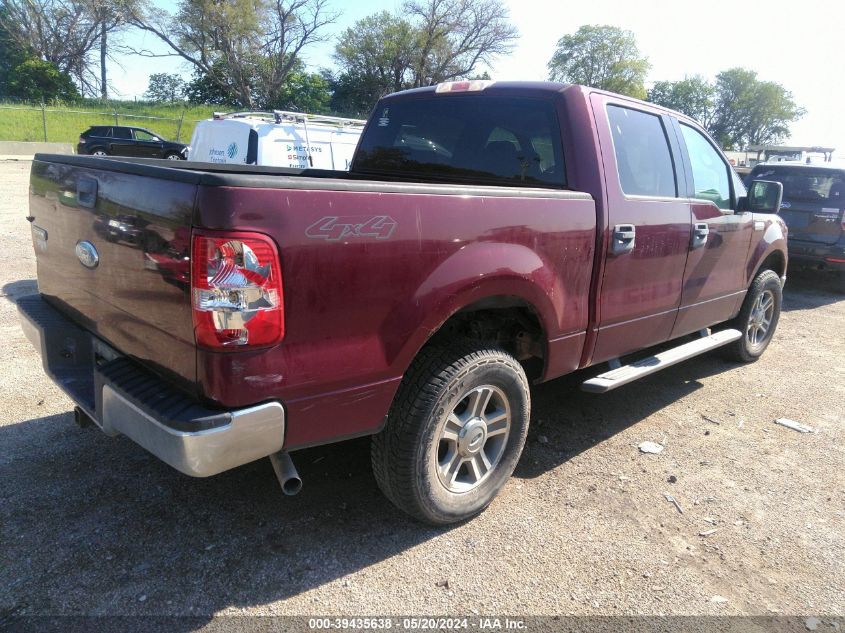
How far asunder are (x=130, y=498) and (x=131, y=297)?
1.18 m

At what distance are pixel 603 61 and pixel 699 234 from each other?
271ft

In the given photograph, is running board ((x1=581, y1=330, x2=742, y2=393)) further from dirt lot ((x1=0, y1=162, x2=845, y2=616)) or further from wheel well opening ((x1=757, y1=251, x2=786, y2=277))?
wheel well opening ((x1=757, y1=251, x2=786, y2=277))

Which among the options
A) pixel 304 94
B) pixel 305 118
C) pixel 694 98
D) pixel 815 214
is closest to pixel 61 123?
pixel 304 94

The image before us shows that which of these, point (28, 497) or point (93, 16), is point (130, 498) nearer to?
point (28, 497)

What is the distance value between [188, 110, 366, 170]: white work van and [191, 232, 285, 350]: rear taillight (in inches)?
300

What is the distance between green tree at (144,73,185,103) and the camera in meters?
51.4

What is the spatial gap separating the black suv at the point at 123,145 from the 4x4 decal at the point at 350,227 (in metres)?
22.3

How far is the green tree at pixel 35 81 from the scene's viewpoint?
139 ft

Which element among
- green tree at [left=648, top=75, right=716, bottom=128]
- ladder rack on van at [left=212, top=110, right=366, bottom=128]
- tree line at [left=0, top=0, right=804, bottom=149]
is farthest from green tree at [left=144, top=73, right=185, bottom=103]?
green tree at [left=648, top=75, right=716, bottom=128]

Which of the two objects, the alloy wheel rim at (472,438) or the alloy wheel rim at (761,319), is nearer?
the alloy wheel rim at (472,438)

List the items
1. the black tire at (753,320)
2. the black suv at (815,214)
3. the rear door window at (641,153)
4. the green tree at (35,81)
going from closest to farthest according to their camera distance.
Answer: the rear door window at (641,153) → the black tire at (753,320) → the black suv at (815,214) → the green tree at (35,81)

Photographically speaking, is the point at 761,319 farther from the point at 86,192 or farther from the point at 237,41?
the point at 237,41

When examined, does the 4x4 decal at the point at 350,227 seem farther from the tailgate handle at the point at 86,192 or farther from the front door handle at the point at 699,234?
the front door handle at the point at 699,234

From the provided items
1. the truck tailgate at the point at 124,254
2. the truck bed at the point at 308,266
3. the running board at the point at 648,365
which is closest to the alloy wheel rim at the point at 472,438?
the truck bed at the point at 308,266
